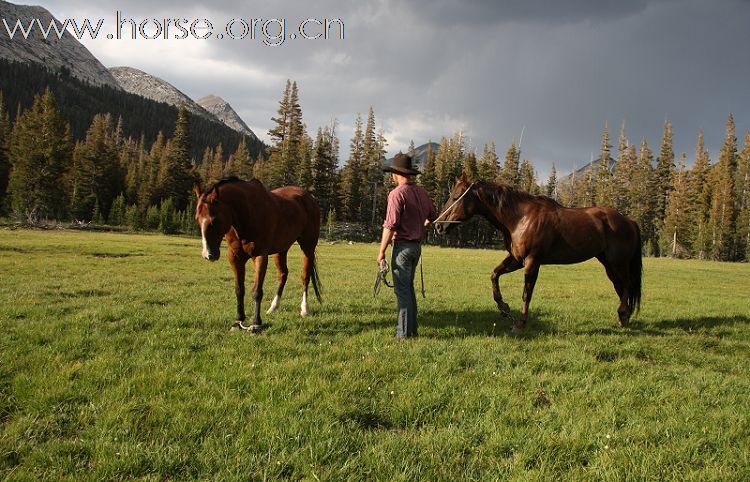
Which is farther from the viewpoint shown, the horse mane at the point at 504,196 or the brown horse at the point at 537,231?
the horse mane at the point at 504,196

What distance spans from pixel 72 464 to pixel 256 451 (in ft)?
4.25

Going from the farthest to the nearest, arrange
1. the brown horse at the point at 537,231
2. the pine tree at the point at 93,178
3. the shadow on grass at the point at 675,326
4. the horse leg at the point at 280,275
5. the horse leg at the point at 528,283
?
the pine tree at the point at 93,178
the horse leg at the point at 280,275
the shadow on grass at the point at 675,326
the brown horse at the point at 537,231
the horse leg at the point at 528,283

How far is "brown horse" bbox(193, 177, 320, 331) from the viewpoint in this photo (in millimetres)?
6324

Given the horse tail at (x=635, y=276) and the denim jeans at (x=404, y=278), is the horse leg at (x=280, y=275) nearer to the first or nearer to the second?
the denim jeans at (x=404, y=278)

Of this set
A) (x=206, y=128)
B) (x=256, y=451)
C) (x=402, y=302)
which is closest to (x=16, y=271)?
(x=402, y=302)

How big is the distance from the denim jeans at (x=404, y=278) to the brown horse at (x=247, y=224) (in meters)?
2.31

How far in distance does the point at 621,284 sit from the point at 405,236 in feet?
Answer: 18.7

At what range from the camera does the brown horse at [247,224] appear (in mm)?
6324

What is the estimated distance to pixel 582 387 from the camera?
4.97 metres

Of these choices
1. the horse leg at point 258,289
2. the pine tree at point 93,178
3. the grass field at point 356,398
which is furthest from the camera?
the pine tree at point 93,178

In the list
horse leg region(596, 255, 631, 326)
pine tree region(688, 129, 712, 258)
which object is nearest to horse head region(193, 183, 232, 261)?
horse leg region(596, 255, 631, 326)

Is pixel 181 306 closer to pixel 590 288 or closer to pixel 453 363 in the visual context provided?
pixel 453 363

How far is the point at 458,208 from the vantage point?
8.00m

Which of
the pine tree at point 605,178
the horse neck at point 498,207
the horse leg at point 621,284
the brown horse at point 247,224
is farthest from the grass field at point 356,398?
the pine tree at point 605,178
